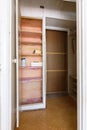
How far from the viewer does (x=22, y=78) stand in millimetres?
2977

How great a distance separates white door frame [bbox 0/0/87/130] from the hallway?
78 cm

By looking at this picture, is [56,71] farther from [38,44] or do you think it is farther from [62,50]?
[38,44]

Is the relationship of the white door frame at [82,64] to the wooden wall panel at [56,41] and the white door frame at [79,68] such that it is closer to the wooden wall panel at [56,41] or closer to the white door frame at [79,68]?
the white door frame at [79,68]

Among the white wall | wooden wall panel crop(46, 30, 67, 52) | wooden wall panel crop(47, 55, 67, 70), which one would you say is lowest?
wooden wall panel crop(47, 55, 67, 70)

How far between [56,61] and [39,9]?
1.68m

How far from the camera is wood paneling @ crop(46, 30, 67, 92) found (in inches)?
157

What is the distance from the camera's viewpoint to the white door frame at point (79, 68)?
1222mm

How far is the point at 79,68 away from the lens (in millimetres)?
1488

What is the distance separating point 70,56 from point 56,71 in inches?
26.6

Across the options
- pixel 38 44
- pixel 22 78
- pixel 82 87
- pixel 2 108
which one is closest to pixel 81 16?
pixel 82 87

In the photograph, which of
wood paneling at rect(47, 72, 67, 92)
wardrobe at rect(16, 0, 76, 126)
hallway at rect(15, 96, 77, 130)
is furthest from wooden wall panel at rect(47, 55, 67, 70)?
hallway at rect(15, 96, 77, 130)

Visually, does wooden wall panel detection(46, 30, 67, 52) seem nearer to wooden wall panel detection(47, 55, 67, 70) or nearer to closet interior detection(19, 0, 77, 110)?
wooden wall panel detection(47, 55, 67, 70)

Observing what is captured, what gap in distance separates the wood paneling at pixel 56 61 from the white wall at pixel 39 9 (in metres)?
0.88

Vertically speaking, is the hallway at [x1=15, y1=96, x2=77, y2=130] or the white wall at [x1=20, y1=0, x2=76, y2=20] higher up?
the white wall at [x1=20, y1=0, x2=76, y2=20]
